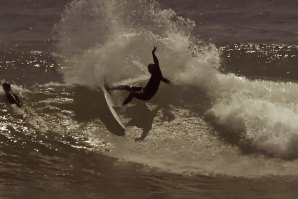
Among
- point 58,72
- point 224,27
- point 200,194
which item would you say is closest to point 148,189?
point 200,194

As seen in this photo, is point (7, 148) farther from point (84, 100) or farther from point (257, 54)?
point (257, 54)

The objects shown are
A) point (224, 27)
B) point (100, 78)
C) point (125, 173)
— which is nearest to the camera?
point (125, 173)

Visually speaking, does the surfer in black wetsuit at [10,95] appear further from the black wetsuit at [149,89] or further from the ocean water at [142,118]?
the black wetsuit at [149,89]

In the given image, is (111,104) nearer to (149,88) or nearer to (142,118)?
(142,118)

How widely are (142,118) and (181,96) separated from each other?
5.23ft

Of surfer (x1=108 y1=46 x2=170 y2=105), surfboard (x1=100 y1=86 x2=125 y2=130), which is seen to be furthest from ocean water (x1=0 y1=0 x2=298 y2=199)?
surfer (x1=108 y1=46 x2=170 y2=105)

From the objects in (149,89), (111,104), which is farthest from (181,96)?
(111,104)

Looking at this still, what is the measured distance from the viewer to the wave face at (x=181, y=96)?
10562 millimetres

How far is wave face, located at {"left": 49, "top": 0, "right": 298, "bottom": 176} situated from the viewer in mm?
10562

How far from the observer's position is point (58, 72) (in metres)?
16.4

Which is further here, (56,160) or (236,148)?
(236,148)

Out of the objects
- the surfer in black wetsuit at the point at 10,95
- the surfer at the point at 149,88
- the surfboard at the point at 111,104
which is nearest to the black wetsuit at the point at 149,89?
the surfer at the point at 149,88

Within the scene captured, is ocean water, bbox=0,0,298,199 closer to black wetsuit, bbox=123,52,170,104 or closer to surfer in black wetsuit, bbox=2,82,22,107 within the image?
surfer in black wetsuit, bbox=2,82,22,107

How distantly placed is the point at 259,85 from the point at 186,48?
2.37 metres
